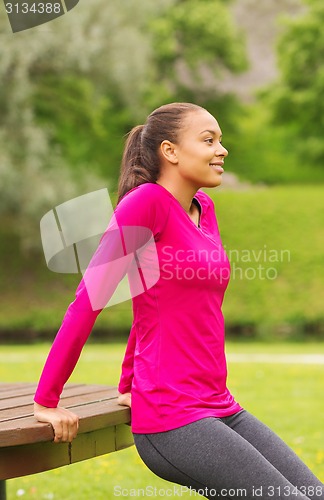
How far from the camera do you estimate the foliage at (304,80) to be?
31.0 m

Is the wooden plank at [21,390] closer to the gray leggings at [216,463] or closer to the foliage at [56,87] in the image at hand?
the gray leggings at [216,463]

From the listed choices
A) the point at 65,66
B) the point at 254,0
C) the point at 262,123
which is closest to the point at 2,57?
the point at 65,66

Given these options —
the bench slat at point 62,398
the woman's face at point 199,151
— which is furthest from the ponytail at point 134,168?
the bench slat at point 62,398

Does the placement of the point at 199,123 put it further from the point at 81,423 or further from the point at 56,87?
the point at 56,87

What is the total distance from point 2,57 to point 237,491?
18.8 metres

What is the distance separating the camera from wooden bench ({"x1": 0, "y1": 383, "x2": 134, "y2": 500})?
2650 millimetres

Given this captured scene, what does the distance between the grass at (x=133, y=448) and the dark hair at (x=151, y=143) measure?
2918 mm

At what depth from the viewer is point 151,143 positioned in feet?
9.41

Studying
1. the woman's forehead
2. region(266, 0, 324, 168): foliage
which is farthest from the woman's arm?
region(266, 0, 324, 168): foliage

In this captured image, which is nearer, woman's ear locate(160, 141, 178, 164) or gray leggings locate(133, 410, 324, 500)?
gray leggings locate(133, 410, 324, 500)

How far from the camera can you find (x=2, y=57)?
65.7ft

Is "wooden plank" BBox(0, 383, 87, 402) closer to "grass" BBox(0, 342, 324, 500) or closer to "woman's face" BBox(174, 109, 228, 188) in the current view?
"woman's face" BBox(174, 109, 228, 188)

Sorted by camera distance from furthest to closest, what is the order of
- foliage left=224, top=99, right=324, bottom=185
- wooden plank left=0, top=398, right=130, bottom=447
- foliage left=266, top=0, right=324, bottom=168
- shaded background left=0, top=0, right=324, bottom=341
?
foliage left=224, top=99, right=324, bottom=185 < foliage left=266, top=0, right=324, bottom=168 < shaded background left=0, top=0, right=324, bottom=341 < wooden plank left=0, top=398, right=130, bottom=447

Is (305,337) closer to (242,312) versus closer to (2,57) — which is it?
(242,312)
